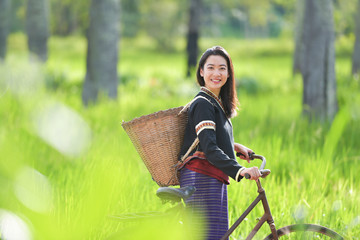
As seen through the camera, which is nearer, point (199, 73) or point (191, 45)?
point (199, 73)

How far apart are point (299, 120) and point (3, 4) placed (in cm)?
732

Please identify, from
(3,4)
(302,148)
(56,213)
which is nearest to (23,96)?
(302,148)

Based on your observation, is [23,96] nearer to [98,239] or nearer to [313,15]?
[98,239]

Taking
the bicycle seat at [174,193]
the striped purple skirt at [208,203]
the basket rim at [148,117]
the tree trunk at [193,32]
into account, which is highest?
the tree trunk at [193,32]

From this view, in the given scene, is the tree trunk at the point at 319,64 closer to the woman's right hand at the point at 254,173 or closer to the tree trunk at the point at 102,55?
the tree trunk at the point at 102,55

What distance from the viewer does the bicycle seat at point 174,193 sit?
1891 millimetres

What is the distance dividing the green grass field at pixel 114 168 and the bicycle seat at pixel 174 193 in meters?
0.21

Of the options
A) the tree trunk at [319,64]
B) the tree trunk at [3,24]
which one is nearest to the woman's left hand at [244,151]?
the tree trunk at [319,64]

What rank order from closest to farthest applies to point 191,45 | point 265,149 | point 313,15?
point 265,149, point 313,15, point 191,45

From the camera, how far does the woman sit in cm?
198

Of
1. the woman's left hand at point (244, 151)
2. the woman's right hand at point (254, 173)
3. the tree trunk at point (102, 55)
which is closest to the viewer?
the woman's right hand at point (254, 173)

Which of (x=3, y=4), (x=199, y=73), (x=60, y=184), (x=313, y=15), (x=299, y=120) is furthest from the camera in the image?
(x=3, y=4)

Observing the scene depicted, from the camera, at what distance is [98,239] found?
2.06 m

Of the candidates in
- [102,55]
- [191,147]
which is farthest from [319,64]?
[191,147]
